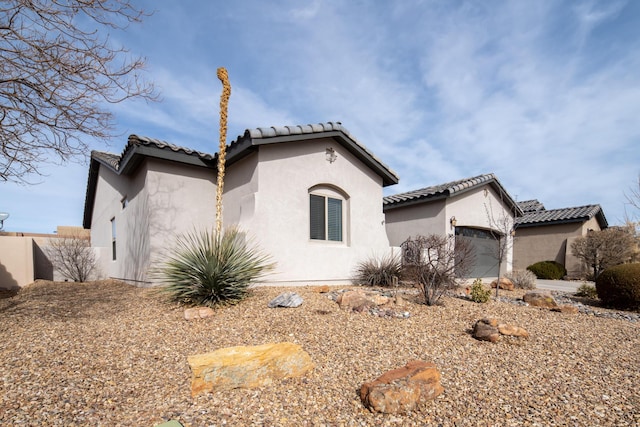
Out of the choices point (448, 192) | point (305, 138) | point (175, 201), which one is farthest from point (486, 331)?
point (175, 201)

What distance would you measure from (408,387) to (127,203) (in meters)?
11.3

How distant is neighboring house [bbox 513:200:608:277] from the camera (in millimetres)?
19744

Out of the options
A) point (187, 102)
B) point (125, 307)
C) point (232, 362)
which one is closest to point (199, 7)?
point (187, 102)

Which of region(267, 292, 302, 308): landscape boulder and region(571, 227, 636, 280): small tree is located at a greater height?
region(571, 227, 636, 280): small tree

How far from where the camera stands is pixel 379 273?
410 inches

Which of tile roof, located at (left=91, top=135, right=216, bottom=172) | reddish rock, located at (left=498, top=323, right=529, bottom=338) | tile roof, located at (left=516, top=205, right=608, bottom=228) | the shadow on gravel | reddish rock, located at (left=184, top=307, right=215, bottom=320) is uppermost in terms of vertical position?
tile roof, located at (left=91, top=135, right=216, bottom=172)

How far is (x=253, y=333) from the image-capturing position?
17.2 feet

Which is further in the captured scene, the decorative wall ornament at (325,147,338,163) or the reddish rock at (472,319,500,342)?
the decorative wall ornament at (325,147,338,163)

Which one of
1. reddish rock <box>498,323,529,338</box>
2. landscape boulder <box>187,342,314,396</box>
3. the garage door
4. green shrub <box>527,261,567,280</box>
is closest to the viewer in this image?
landscape boulder <box>187,342,314,396</box>

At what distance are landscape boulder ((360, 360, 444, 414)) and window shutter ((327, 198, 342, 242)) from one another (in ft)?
22.7

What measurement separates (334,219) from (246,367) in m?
7.16

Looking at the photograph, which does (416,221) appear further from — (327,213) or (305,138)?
(305,138)

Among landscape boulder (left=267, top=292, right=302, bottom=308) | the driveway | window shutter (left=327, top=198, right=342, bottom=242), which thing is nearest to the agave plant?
landscape boulder (left=267, top=292, right=302, bottom=308)

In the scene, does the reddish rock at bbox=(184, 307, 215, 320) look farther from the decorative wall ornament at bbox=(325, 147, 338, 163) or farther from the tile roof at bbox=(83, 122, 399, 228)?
the decorative wall ornament at bbox=(325, 147, 338, 163)
